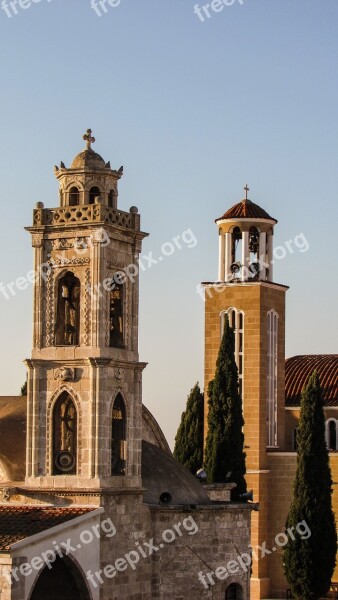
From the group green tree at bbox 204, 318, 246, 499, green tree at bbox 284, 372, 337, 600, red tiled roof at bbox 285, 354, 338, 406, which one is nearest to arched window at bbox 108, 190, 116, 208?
green tree at bbox 204, 318, 246, 499

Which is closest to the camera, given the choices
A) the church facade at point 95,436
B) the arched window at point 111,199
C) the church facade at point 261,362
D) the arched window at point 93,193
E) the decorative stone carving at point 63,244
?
the church facade at point 95,436

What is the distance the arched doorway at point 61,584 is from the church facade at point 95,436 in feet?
0.08

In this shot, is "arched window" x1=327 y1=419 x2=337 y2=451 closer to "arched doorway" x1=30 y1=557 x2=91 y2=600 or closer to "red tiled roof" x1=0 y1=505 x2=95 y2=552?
"arched doorway" x1=30 y1=557 x2=91 y2=600

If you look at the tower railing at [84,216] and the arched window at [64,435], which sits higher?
the tower railing at [84,216]

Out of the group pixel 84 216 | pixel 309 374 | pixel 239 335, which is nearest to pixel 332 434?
pixel 309 374

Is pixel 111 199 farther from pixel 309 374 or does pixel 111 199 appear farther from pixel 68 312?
pixel 309 374

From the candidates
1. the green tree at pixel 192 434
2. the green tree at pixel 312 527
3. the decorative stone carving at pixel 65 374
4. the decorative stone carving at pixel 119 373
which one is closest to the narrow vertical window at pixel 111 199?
the decorative stone carving at pixel 119 373

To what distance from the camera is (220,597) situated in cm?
3120

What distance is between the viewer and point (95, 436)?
29.2 m

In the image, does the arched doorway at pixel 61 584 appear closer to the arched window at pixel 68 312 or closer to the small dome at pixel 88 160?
the arched window at pixel 68 312

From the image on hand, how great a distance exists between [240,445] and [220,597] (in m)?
13.3

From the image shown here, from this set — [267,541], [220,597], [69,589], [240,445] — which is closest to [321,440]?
[240,445]

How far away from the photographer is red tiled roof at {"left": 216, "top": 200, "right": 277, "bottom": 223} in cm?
5112

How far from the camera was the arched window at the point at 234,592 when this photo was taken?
31653 millimetres
